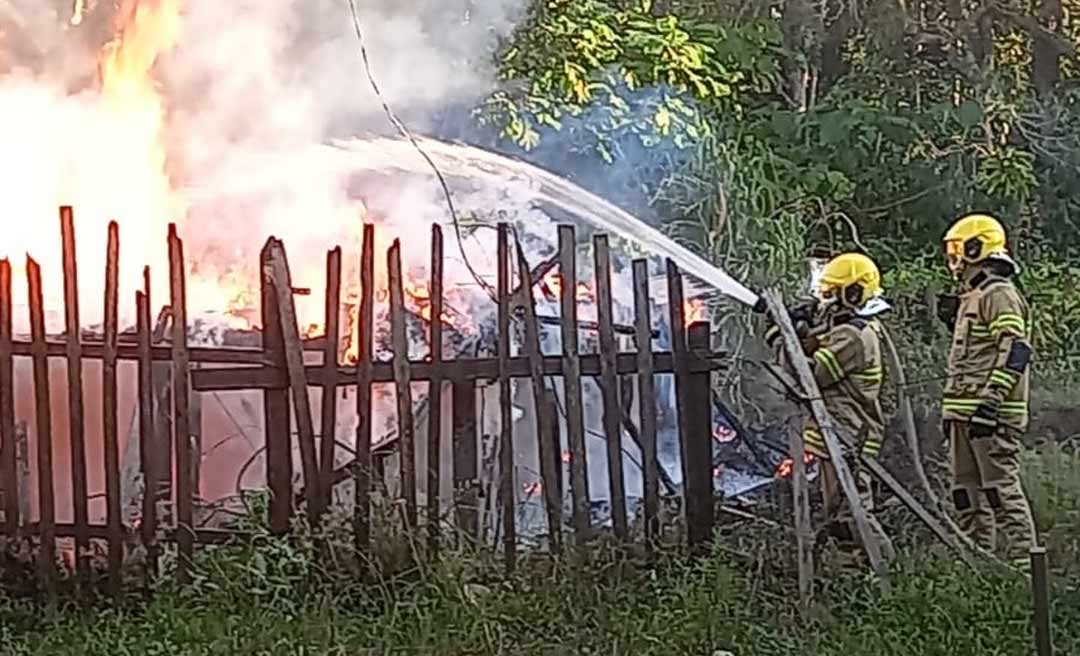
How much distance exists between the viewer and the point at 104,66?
9703 millimetres

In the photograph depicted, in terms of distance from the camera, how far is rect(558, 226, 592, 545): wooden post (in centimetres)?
627

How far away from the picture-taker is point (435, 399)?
20.5 feet

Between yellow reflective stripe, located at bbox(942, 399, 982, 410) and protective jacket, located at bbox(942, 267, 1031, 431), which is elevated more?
protective jacket, located at bbox(942, 267, 1031, 431)

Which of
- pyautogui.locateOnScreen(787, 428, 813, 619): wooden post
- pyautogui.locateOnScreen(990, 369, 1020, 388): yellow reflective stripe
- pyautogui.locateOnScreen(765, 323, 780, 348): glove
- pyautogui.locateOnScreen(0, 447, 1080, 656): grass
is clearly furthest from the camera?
pyautogui.locateOnScreen(990, 369, 1020, 388): yellow reflective stripe

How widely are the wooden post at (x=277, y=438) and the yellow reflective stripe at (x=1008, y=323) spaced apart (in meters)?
3.18

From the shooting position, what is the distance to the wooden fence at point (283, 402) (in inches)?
240

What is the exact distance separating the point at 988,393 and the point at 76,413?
392cm

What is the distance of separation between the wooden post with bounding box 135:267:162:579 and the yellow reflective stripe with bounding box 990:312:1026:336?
12.2 ft

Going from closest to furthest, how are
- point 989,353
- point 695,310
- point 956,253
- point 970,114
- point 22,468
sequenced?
point 22,468 < point 989,353 < point 956,253 < point 695,310 < point 970,114

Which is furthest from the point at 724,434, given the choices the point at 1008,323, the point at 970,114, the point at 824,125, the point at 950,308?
the point at 970,114

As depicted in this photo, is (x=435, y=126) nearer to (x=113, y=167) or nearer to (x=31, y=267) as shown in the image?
(x=113, y=167)

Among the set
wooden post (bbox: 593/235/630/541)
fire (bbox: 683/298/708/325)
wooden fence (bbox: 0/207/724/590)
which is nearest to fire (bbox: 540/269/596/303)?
fire (bbox: 683/298/708/325)

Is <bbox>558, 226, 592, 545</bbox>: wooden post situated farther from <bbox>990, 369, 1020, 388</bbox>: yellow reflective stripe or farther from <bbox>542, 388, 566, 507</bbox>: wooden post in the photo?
<bbox>990, 369, 1020, 388</bbox>: yellow reflective stripe

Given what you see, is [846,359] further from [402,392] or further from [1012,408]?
[402,392]
